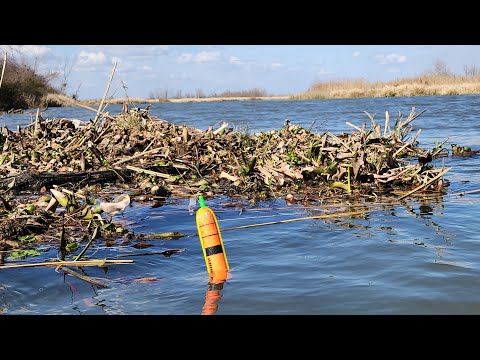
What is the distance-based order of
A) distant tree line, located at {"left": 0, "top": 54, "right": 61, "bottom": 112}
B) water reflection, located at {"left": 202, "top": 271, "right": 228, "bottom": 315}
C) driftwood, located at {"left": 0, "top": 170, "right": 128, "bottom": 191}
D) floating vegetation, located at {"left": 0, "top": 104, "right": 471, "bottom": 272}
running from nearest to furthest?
water reflection, located at {"left": 202, "top": 271, "right": 228, "bottom": 315} < floating vegetation, located at {"left": 0, "top": 104, "right": 471, "bottom": 272} < driftwood, located at {"left": 0, "top": 170, "right": 128, "bottom": 191} < distant tree line, located at {"left": 0, "top": 54, "right": 61, "bottom": 112}

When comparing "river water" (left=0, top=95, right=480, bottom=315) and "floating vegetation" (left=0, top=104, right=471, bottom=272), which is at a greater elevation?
"floating vegetation" (left=0, top=104, right=471, bottom=272)

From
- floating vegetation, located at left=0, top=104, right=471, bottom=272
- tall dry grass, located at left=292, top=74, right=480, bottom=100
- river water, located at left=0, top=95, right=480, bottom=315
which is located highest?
tall dry grass, located at left=292, top=74, right=480, bottom=100

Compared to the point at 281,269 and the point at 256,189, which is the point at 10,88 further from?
the point at 281,269

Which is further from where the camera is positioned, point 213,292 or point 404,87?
point 404,87

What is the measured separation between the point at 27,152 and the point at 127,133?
213 cm

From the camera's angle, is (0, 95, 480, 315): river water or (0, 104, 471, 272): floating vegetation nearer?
(0, 95, 480, 315): river water

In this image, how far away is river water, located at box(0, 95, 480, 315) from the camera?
13.7ft

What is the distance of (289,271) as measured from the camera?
16.6ft

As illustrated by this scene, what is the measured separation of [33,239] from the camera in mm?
6094

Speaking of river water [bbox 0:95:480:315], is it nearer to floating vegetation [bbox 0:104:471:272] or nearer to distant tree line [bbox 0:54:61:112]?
floating vegetation [bbox 0:104:471:272]

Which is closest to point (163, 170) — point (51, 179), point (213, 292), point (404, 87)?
point (51, 179)

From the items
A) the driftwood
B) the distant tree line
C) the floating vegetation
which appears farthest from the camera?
the distant tree line

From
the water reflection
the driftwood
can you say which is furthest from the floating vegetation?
the water reflection

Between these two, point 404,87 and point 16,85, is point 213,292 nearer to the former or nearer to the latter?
point 16,85
